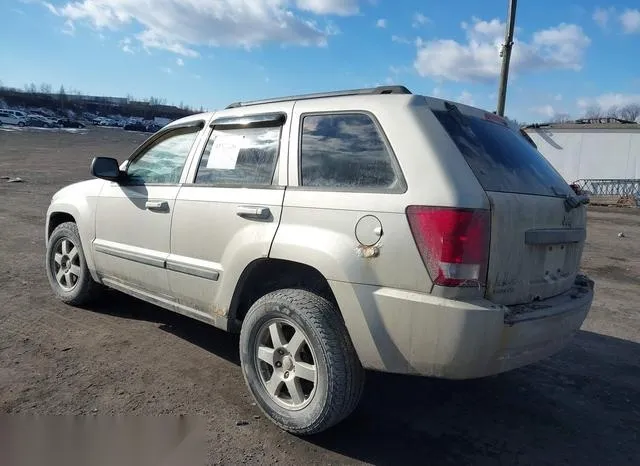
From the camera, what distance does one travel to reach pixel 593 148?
67.8 feet

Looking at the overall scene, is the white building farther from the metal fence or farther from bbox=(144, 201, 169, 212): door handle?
bbox=(144, 201, 169, 212): door handle

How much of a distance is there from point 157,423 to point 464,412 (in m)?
1.96

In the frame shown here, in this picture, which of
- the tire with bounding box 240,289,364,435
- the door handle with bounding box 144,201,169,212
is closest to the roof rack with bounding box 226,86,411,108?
the door handle with bounding box 144,201,169,212

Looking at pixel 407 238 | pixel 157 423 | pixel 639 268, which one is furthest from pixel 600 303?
pixel 157 423

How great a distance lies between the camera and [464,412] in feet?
11.4

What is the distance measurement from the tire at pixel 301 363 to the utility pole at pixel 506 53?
8.84 m

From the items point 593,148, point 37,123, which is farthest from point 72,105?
point 593,148

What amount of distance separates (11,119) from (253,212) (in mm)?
67286

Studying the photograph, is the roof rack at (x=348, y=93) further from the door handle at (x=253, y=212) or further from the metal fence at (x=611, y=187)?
the metal fence at (x=611, y=187)

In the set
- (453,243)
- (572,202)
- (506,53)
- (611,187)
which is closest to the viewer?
(453,243)

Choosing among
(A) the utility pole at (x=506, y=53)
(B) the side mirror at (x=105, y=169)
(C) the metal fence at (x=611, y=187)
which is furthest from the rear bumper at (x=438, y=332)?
(C) the metal fence at (x=611, y=187)

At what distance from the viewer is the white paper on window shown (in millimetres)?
3682

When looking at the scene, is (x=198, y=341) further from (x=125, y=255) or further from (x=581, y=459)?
(x=581, y=459)

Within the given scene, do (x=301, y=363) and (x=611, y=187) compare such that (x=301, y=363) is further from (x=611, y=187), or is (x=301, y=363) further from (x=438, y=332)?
(x=611, y=187)
